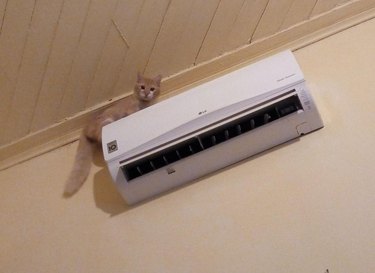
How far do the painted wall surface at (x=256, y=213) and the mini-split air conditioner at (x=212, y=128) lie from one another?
6cm

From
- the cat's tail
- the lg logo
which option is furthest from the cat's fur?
the lg logo

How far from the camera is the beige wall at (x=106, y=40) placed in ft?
4.13

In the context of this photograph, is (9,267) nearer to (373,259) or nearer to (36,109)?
(36,109)

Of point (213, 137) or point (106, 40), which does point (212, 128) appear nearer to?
point (213, 137)

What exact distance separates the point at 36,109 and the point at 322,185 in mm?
1029

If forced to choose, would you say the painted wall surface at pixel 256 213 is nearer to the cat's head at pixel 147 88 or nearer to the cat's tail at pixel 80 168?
the cat's tail at pixel 80 168

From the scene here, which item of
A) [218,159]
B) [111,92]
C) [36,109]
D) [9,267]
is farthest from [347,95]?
[9,267]

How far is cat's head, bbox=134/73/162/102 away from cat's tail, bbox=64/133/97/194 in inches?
9.7

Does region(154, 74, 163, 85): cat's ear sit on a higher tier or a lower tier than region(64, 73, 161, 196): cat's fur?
higher

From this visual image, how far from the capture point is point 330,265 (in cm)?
97

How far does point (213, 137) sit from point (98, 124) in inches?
17.6

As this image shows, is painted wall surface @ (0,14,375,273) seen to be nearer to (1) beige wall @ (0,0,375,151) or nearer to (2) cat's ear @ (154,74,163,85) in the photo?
(1) beige wall @ (0,0,375,151)

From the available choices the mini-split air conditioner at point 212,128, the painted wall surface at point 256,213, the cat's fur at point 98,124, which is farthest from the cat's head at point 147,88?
the painted wall surface at point 256,213

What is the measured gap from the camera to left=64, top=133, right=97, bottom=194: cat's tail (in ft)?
4.36
